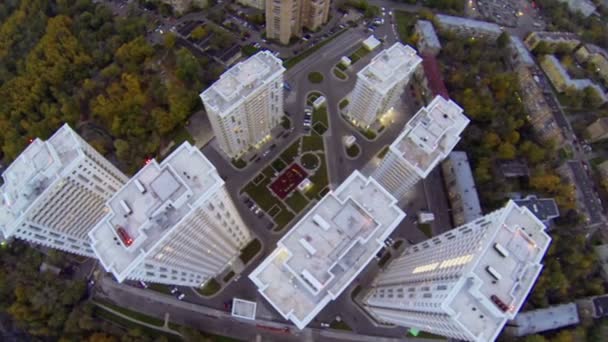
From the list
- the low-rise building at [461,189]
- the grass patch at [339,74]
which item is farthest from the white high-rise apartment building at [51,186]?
the low-rise building at [461,189]

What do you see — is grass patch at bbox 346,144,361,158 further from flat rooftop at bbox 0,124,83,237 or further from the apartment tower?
flat rooftop at bbox 0,124,83,237

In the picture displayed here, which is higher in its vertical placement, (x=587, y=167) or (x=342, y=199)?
(x=342, y=199)

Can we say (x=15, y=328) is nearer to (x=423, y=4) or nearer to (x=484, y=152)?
(x=484, y=152)

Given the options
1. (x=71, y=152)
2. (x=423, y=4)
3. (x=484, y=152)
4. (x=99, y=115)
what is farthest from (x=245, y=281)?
(x=423, y=4)

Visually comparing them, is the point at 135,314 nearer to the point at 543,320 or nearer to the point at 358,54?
the point at 543,320

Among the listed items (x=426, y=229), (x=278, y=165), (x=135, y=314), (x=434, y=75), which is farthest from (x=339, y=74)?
(x=135, y=314)

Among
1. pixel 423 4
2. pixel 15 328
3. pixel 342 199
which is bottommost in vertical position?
pixel 15 328
